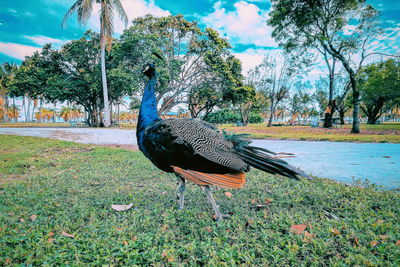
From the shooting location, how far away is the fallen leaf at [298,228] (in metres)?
1.89

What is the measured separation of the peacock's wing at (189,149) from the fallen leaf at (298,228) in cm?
66

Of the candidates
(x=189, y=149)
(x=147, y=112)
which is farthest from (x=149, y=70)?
(x=189, y=149)

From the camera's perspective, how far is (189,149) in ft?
6.40

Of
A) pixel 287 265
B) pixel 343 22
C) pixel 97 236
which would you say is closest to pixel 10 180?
pixel 97 236

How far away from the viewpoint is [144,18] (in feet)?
69.8

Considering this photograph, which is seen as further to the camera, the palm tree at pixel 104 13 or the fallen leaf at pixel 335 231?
the palm tree at pixel 104 13

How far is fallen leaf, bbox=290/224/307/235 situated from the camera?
1894mm

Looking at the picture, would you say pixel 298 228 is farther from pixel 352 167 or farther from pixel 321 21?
pixel 321 21

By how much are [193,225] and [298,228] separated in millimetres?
950

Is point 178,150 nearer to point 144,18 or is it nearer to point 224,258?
point 224,258

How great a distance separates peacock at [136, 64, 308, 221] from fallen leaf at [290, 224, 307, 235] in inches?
17.7

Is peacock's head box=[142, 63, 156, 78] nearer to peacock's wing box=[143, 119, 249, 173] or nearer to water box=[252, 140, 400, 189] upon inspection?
peacock's wing box=[143, 119, 249, 173]

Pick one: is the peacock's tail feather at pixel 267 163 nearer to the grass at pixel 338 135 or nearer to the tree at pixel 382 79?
the grass at pixel 338 135

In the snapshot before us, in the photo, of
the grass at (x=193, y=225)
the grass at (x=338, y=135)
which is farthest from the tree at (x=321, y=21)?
the grass at (x=193, y=225)
